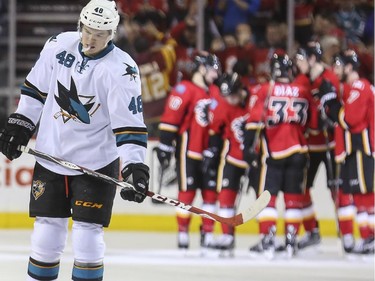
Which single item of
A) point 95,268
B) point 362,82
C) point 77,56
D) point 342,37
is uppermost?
point 342,37

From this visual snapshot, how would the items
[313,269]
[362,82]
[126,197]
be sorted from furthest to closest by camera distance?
1. [362,82]
2. [313,269]
3. [126,197]

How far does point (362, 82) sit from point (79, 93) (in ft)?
12.1

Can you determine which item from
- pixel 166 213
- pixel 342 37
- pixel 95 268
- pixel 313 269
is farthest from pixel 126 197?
pixel 342 37

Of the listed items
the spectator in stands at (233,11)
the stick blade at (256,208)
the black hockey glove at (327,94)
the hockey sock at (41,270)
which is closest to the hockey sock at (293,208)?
the black hockey glove at (327,94)

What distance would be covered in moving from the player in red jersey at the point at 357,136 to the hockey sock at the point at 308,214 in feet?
1.35

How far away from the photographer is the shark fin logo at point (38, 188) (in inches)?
201

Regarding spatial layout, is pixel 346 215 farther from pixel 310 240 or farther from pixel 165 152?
pixel 165 152

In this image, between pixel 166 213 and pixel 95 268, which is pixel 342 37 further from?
pixel 95 268

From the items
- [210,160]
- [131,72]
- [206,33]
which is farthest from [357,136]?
[131,72]

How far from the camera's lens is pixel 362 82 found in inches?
328

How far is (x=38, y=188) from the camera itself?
5125mm

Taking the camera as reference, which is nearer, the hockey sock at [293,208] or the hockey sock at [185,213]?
the hockey sock at [293,208]

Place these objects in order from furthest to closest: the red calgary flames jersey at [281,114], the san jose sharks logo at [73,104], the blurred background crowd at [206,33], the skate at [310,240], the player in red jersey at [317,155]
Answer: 1. the blurred background crowd at [206,33]
2. the skate at [310,240]
3. the player in red jersey at [317,155]
4. the red calgary flames jersey at [281,114]
5. the san jose sharks logo at [73,104]

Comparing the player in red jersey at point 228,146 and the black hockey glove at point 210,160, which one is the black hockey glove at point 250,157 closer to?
the player in red jersey at point 228,146
